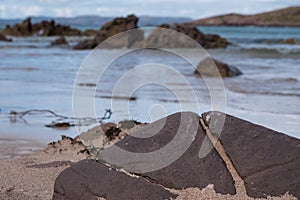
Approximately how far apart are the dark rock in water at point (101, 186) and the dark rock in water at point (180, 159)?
0.08 metres

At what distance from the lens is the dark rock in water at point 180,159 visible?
3977 mm

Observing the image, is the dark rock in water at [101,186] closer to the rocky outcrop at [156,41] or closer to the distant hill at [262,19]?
the rocky outcrop at [156,41]

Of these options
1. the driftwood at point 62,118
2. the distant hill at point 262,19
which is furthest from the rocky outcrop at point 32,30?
the distant hill at point 262,19

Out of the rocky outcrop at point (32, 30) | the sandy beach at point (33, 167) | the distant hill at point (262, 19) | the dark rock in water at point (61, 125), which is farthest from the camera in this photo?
the distant hill at point (262, 19)

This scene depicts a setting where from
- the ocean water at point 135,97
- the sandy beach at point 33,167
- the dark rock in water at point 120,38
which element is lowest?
the dark rock in water at point 120,38

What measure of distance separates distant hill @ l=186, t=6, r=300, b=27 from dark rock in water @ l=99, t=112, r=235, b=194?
8840 centimetres

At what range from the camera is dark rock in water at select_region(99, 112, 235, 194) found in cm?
398

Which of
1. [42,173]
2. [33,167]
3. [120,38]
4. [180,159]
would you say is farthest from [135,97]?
[120,38]

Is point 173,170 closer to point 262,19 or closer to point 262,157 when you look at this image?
point 262,157

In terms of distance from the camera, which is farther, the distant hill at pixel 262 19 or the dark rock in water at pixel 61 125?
the distant hill at pixel 262 19

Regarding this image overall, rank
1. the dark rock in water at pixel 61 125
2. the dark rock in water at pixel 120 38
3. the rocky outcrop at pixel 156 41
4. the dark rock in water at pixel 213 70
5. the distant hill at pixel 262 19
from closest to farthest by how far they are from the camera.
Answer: the dark rock in water at pixel 61 125
the dark rock in water at pixel 213 70
the rocky outcrop at pixel 156 41
the dark rock in water at pixel 120 38
the distant hill at pixel 262 19

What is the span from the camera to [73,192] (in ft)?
13.4

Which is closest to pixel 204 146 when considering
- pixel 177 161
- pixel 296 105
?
pixel 177 161

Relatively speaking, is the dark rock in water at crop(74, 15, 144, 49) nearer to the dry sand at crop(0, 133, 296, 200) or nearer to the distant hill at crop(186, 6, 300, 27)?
the dry sand at crop(0, 133, 296, 200)
